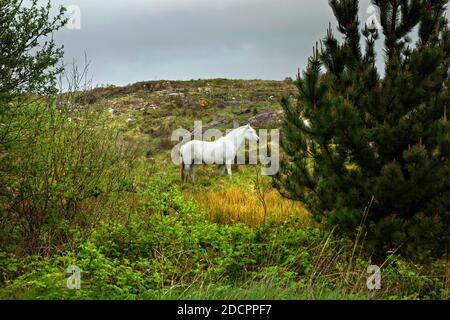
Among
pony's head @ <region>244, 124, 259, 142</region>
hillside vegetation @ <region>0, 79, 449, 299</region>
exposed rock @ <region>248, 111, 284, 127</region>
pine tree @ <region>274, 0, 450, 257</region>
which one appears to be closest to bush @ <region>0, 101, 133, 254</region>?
hillside vegetation @ <region>0, 79, 449, 299</region>

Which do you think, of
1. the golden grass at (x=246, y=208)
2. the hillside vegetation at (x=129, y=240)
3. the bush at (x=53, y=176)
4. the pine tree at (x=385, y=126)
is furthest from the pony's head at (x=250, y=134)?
the pine tree at (x=385, y=126)

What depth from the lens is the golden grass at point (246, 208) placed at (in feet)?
34.2

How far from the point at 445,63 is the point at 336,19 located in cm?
171

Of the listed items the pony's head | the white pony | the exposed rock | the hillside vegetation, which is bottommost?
the hillside vegetation

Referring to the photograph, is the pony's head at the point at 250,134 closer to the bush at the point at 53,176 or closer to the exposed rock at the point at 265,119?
the exposed rock at the point at 265,119

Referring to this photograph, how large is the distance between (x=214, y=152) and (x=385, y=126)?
1181 centimetres

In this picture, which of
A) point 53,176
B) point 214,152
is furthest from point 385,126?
point 214,152

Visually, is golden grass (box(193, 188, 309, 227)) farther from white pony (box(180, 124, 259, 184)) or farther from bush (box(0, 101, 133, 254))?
white pony (box(180, 124, 259, 184))

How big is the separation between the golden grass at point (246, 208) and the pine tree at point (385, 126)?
2552 millimetres

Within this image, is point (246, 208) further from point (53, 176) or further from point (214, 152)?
point (214, 152)

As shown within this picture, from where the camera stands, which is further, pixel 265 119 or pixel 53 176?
pixel 265 119

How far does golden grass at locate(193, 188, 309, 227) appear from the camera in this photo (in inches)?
411

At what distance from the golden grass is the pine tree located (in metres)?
2.55

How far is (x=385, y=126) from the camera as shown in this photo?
6.86 metres
